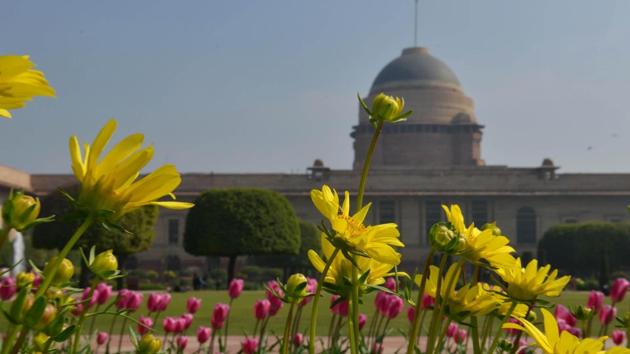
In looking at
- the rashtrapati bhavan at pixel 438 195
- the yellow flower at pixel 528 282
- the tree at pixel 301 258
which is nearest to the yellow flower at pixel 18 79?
the yellow flower at pixel 528 282

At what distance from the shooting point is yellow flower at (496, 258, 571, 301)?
5.41 feet

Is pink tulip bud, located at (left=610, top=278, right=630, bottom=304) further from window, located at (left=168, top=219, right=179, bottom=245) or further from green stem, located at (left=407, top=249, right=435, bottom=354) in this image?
window, located at (left=168, top=219, right=179, bottom=245)

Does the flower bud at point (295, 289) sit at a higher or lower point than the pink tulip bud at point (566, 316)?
higher

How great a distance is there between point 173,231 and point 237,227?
20.2 m

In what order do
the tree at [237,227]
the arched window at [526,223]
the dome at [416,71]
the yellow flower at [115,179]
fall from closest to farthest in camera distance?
the yellow flower at [115,179] → the tree at [237,227] → the arched window at [526,223] → the dome at [416,71]

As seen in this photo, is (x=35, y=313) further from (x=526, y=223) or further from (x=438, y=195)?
(x=526, y=223)

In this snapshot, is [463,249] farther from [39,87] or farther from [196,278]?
[196,278]

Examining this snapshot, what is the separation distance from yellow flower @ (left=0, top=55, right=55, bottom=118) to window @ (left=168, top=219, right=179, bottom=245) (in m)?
47.1

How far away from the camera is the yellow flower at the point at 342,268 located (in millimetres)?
1566

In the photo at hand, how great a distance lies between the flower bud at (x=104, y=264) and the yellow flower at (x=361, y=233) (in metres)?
0.43

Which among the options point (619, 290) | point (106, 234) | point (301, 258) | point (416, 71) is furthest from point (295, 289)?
point (416, 71)

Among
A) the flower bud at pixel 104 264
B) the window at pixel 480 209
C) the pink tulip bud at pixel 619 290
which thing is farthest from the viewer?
the window at pixel 480 209

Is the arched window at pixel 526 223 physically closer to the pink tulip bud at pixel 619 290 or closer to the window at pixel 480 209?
the window at pixel 480 209

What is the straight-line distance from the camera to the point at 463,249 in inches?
58.9
